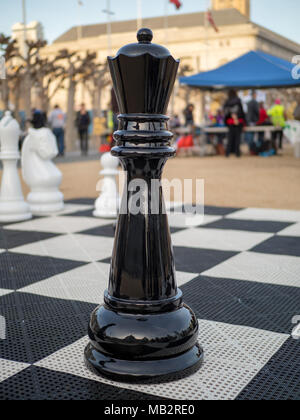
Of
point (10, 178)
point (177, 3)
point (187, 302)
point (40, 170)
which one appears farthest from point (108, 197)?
point (177, 3)

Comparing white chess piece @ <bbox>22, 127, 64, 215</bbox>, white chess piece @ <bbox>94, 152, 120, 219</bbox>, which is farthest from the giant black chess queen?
white chess piece @ <bbox>22, 127, 64, 215</bbox>

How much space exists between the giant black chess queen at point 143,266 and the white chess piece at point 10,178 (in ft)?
8.38

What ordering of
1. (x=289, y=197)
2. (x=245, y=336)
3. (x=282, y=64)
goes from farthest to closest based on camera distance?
(x=282, y=64), (x=289, y=197), (x=245, y=336)

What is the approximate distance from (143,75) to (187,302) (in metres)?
0.97

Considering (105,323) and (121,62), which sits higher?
(121,62)

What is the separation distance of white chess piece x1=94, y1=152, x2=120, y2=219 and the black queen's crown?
2472 millimetres

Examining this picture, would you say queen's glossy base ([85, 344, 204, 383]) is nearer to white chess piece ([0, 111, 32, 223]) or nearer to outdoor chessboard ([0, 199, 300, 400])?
outdoor chessboard ([0, 199, 300, 400])

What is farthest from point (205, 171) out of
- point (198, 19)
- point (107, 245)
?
point (198, 19)

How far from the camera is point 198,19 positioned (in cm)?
6525

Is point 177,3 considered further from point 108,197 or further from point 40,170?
point 108,197

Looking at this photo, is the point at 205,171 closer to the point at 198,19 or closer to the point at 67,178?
the point at 67,178

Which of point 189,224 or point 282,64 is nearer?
point 189,224
